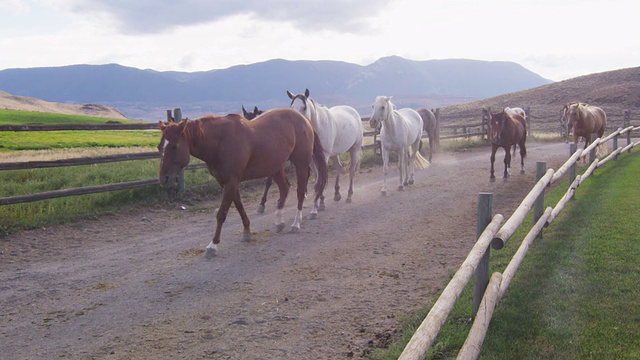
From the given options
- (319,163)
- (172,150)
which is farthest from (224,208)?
(319,163)

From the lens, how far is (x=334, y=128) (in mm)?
10523

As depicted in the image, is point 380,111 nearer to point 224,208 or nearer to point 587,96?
point 224,208

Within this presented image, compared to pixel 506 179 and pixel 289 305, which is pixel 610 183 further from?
pixel 289 305

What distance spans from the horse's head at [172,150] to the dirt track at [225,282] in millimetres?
1111

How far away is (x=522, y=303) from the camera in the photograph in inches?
176

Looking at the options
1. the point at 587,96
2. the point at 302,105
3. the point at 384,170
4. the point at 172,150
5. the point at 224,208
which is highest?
the point at 587,96

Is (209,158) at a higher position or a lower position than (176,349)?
higher

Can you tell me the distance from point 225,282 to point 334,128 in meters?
5.57

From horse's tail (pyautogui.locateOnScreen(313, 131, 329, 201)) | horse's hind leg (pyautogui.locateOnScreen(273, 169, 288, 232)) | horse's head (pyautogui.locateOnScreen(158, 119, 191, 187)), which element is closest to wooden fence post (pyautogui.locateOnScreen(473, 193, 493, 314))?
horse's head (pyautogui.locateOnScreen(158, 119, 191, 187))

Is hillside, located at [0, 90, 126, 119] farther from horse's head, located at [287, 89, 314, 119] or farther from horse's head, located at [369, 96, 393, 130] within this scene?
horse's head, located at [287, 89, 314, 119]

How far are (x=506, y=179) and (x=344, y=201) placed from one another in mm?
4450

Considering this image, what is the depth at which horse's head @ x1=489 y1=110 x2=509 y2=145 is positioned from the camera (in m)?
12.4

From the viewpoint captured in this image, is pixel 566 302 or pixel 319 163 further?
pixel 319 163

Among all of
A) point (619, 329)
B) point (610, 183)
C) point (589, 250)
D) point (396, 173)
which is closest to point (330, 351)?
point (619, 329)
